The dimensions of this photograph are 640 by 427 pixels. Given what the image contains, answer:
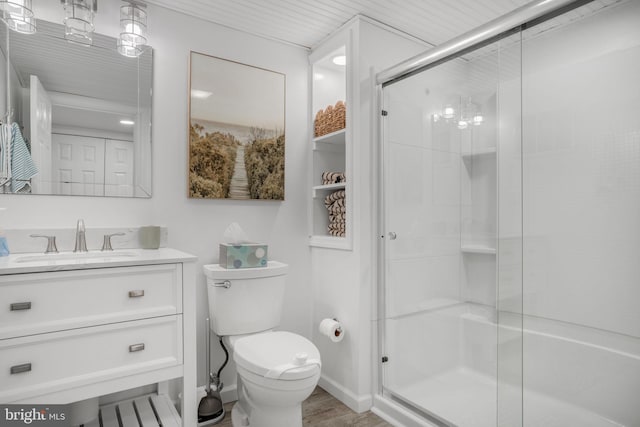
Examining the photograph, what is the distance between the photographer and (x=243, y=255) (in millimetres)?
2072

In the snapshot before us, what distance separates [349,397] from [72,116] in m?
2.17

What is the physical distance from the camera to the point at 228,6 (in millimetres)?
2080

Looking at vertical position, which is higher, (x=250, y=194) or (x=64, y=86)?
(x=64, y=86)

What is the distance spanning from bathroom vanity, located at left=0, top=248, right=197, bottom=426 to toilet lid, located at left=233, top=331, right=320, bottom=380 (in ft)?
0.86

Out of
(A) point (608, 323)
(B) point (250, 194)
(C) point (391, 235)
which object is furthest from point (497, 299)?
(B) point (250, 194)

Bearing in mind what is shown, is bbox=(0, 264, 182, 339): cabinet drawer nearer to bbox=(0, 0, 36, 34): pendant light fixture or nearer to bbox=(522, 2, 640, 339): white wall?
bbox=(0, 0, 36, 34): pendant light fixture

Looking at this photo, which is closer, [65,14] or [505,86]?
[505,86]

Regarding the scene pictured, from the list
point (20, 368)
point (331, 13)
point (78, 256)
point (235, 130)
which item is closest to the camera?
point (20, 368)

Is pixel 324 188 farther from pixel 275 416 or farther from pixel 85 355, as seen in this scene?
pixel 85 355

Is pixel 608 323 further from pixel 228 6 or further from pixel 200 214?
pixel 228 6

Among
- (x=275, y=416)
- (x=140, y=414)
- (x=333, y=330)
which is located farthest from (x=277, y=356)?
(x=140, y=414)

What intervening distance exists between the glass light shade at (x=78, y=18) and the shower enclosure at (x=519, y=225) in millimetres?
1553

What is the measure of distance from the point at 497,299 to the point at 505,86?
0.93 meters

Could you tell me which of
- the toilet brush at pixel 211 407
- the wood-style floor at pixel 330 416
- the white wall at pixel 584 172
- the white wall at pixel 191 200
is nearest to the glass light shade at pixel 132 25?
the white wall at pixel 191 200
